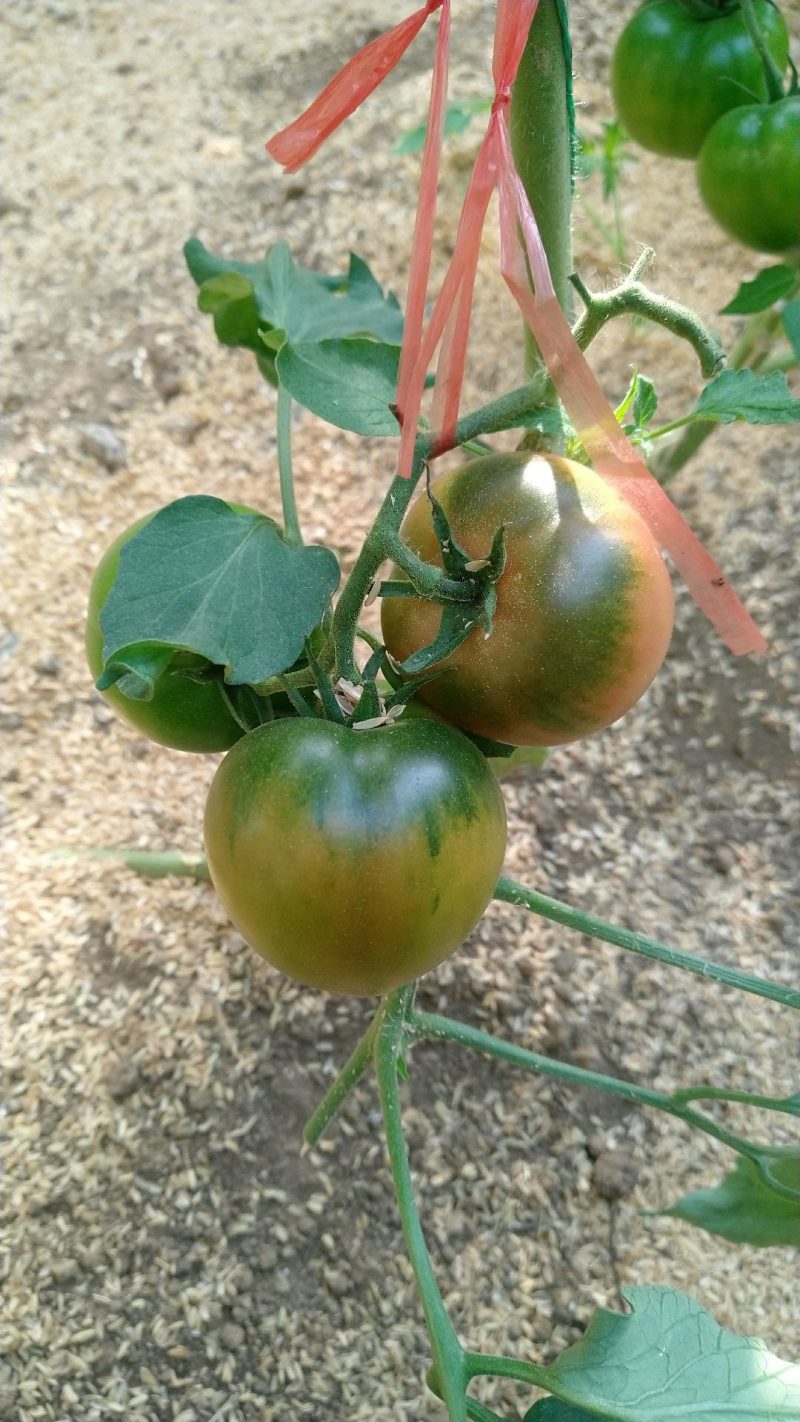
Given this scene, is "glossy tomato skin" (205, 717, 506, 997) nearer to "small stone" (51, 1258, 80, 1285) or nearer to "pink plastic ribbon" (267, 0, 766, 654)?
"pink plastic ribbon" (267, 0, 766, 654)

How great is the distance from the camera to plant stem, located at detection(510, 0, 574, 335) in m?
0.57

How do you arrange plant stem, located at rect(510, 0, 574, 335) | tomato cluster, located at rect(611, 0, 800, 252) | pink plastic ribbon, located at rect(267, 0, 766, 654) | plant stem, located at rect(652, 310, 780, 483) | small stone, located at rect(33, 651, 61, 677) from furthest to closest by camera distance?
small stone, located at rect(33, 651, 61, 677) < plant stem, located at rect(652, 310, 780, 483) < tomato cluster, located at rect(611, 0, 800, 252) < plant stem, located at rect(510, 0, 574, 335) < pink plastic ribbon, located at rect(267, 0, 766, 654)

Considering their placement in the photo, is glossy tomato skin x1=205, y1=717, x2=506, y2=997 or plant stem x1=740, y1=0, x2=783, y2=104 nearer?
glossy tomato skin x1=205, y1=717, x2=506, y2=997

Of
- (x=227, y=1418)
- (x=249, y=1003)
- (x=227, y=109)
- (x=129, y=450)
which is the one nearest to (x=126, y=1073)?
(x=249, y=1003)

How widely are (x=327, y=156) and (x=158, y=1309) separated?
1568 mm

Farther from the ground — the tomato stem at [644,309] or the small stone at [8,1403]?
the tomato stem at [644,309]

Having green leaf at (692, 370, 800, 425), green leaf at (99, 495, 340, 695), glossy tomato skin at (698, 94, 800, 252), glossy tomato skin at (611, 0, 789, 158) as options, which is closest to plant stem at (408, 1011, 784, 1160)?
green leaf at (99, 495, 340, 695)

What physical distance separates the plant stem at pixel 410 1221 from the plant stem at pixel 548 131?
461 mm

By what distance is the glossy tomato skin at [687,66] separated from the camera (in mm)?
983

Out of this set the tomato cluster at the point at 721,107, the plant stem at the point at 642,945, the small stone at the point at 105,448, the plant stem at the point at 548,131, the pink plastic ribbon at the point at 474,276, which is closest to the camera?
the pink plastic ribbon at the point at 474,276

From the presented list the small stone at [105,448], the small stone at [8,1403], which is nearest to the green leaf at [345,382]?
the small stone at [8,1403]

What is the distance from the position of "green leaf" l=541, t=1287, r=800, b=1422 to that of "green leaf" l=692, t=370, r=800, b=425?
1.62ft

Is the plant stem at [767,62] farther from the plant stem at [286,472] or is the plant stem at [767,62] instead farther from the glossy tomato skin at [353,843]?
the glossy tomato skin at [353,843]

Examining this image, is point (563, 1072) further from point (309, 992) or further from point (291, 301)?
point (291, 301)
